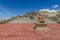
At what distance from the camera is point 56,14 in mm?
71875

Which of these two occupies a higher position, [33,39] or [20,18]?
[20,18]

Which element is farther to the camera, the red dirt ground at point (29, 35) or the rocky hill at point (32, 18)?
the rocky hill at point (32, 18)

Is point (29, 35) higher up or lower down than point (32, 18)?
lower down

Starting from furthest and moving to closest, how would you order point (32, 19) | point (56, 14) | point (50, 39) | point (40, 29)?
point (56, 14) < point (32, 19) < point (40, 29) < point (50, 39)

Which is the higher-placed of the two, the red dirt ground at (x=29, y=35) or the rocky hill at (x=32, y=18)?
the rocky hill at (x=32, y=18)

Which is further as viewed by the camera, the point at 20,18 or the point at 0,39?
the point at 20,18

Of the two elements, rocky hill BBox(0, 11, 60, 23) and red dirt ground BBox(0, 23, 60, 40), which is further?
rocky hill BBox(0, 11, 60, 23)

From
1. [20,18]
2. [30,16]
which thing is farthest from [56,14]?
[20,18]

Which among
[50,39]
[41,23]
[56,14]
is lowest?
[50,39]

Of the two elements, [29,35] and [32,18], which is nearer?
[29,35]

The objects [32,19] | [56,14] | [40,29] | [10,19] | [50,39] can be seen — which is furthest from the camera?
[56,14]

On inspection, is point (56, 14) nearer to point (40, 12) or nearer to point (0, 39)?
point (40, 12)

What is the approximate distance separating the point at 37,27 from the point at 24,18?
4954 centimetres

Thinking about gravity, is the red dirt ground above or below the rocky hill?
below
